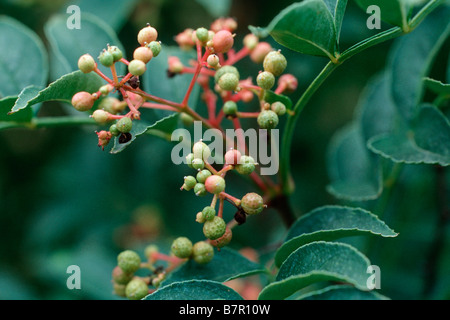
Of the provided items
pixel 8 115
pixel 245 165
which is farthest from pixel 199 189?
pixel 8 115

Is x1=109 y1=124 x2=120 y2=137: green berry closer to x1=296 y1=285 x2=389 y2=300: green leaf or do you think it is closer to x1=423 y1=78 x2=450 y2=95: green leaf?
x1=296 y1=285 x2=389 y2=300: green leaf

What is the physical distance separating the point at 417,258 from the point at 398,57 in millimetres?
1054

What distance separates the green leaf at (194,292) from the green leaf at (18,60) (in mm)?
981

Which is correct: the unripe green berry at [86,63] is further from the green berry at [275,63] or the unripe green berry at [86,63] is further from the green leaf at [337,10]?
the green leaf at [337,10]

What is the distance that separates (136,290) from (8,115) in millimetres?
708

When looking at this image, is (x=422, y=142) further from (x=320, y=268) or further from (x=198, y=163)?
(x=198, y=163)

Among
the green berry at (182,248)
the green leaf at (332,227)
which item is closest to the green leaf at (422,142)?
the green leaf at (332,227)

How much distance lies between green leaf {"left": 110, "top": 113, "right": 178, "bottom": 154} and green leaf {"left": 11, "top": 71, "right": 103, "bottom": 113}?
0.60 feet

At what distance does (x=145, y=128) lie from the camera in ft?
4.42

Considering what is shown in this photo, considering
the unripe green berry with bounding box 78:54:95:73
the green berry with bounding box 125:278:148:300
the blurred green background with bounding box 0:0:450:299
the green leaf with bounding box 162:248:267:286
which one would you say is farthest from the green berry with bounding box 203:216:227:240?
the blurred green background with bounding box 0:0:450:299

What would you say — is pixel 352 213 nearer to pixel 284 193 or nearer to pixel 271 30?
pixel 284 193

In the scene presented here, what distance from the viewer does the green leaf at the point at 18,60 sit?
1764 millimetres

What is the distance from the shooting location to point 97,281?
91.6 inches

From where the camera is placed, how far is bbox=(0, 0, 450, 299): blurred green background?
103 inches
